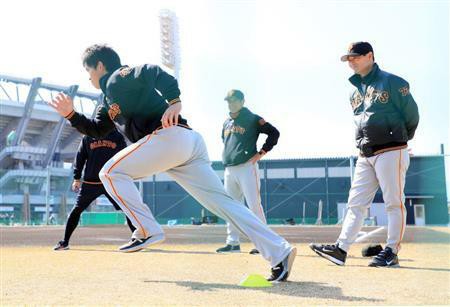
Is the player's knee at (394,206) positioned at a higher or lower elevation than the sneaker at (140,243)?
higher

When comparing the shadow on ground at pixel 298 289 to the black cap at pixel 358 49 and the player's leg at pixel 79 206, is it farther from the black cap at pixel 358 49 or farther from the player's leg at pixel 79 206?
the player's leg at pixel 79 206

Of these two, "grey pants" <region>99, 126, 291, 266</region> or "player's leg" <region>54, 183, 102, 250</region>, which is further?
"player's leg" <region>54, 183, 102, 250</region>

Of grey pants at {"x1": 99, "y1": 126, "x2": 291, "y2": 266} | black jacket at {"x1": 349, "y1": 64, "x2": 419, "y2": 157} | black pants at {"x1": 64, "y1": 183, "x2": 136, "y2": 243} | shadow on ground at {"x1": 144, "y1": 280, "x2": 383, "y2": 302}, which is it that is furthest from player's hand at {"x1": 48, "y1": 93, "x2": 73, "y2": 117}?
black pants at {"x1": 64, "y1": 183, "x2": 136, "y2": 243}

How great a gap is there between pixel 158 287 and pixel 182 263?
1461mm

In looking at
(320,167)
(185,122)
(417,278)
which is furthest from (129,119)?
(320,167)

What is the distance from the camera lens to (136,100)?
3.19m

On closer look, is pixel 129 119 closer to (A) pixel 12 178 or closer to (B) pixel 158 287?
(B) pixel 158 287

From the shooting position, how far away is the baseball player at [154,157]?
3.09 meters

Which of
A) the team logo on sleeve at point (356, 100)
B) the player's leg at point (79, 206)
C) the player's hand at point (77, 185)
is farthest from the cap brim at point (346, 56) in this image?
the player's hand at point (77, 185)

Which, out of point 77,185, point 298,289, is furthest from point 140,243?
point 77,185

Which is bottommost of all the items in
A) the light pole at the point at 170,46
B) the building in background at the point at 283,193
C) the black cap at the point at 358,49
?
the building in background at the point at 283,193

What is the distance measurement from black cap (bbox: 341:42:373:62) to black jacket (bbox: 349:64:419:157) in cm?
A: 15

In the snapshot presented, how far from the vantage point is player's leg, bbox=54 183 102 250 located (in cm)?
625

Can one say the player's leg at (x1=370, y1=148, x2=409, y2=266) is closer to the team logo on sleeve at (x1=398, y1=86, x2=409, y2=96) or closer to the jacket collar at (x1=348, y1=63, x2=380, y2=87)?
the team logo on sleeve at (x1=398, y1=86, x2=409, y2=96)
